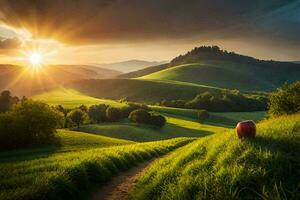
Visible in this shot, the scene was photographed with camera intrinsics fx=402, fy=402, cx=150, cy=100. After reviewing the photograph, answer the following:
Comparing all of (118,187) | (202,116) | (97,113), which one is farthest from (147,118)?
(118,187)

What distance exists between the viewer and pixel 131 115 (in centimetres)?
14025

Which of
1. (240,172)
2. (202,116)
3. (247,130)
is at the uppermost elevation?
(247,130)

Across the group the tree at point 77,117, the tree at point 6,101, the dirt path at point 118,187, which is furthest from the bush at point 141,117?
the dirt path at point 118,187

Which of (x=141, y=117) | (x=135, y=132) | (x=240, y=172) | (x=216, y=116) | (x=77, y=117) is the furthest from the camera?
(x=216, y=116)

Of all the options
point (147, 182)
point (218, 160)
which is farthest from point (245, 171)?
point (147, 182)

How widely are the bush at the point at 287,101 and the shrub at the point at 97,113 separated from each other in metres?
104

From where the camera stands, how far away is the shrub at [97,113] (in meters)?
141

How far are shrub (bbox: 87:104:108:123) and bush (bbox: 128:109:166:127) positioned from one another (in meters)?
10.8

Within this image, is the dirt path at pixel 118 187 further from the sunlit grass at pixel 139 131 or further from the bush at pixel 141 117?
the bush at pixel 141 117

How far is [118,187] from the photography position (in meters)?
26.5

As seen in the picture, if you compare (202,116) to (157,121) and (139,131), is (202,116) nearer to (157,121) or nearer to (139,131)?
(157,121)

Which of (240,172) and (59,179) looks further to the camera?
(59,179)

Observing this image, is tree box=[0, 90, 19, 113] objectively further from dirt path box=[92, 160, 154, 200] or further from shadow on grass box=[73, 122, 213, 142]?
dirt path box=[92, 160, 154, 200]

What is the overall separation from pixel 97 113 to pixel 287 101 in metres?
113
